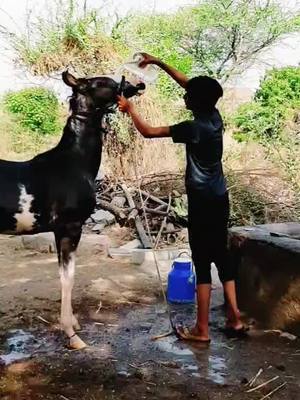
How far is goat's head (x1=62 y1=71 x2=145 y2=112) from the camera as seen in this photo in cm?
465

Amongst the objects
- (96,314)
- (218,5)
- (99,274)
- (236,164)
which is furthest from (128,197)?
(218,5)

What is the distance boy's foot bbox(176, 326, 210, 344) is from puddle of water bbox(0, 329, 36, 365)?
1.19 m

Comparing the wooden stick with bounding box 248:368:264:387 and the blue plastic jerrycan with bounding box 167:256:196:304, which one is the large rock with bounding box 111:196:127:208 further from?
the wooden stick with bounding box 248:368:264:387

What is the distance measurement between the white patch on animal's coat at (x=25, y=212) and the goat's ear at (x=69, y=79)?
0.87 meters

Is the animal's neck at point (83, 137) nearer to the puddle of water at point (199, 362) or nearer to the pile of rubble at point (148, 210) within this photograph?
the puddle of water at point (199, 362)

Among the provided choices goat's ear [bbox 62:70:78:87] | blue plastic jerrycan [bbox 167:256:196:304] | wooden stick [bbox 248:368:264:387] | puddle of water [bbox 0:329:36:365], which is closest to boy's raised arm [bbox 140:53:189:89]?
goat's ear [bbox 62:70:78:87]

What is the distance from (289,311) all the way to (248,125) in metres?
10.4

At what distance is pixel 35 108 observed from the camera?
15188 mm

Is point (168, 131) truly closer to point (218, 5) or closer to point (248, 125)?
point (248, 125)

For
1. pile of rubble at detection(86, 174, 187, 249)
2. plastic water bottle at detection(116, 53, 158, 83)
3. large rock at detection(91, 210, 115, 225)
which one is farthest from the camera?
large rock at detection(91, 210, 115, 225)

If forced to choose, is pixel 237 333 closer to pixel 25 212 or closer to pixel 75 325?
pixel 75 325

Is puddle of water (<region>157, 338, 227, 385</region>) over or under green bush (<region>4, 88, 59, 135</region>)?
under

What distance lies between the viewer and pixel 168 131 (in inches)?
169

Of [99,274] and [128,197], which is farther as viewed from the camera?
[128,197]
